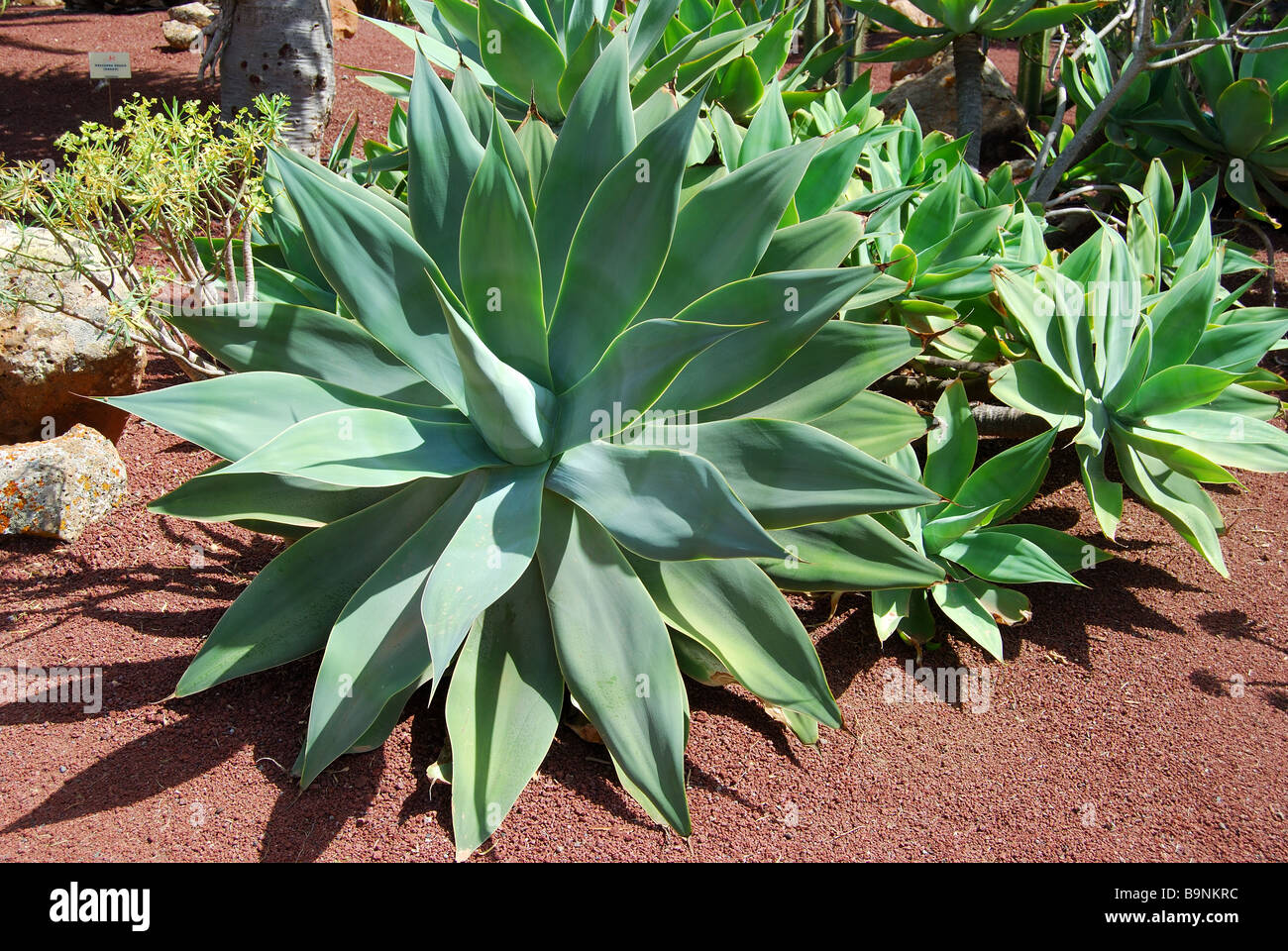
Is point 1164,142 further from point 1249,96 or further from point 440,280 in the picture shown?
point 440,280

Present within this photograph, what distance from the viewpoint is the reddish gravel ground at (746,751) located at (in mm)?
2010

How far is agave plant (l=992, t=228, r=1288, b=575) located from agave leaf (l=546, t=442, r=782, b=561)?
1281 mm

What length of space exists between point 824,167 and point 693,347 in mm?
1320

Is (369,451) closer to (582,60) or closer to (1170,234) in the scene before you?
(582,60)

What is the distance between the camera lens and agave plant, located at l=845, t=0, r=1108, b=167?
3922 mm

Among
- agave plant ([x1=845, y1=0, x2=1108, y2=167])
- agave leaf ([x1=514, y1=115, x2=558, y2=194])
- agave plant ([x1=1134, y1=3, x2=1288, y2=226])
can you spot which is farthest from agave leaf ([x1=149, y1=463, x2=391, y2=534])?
agave plant ([x1=1134, y1=3, x2=1288, y2=226])

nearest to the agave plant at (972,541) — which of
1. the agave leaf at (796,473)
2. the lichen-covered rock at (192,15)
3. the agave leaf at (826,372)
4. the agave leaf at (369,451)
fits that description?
the agave leaf at (826,372)

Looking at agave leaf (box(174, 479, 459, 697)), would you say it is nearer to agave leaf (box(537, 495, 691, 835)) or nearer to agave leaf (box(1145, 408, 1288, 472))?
agave leaf (box(537, 495, 691, 835))

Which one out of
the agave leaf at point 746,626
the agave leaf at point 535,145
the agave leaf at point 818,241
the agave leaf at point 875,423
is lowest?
the agave leaf at point 746,626

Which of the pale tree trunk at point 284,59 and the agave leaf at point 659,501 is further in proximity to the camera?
the pale tree trunk at point 284,59

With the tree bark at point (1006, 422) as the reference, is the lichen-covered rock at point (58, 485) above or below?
above

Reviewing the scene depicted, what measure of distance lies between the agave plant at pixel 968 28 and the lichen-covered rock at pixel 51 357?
3.37m

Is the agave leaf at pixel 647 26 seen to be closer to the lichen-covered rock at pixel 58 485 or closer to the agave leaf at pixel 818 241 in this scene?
the agave leaf at pixel 818 241

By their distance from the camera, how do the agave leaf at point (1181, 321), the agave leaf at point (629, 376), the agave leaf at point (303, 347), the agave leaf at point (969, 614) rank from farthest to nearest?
the agave leaf at point (1181, 321)
the agave leaf at point (969, 614)
the agave leaf at point (303, 347)
the agave leaf at point (629, 376)
